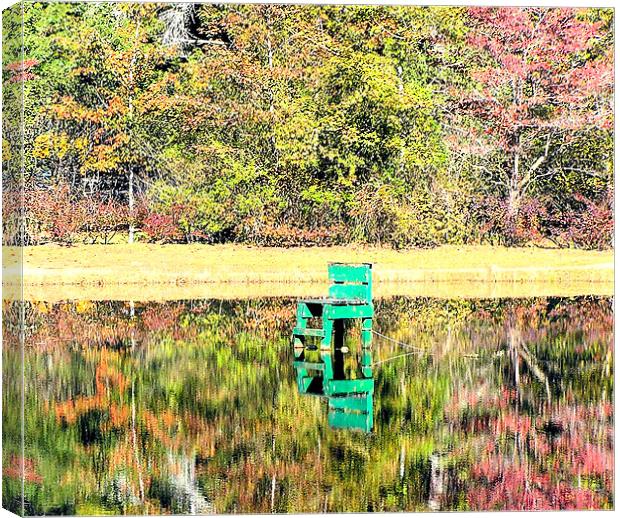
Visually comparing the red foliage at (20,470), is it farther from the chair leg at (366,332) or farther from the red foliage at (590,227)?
the red foliage at (590,227)

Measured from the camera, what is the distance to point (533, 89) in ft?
76.8

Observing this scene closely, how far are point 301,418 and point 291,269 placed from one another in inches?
452

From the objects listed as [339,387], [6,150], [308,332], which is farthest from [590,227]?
[6,150]

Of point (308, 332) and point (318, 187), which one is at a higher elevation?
point (318, 187)

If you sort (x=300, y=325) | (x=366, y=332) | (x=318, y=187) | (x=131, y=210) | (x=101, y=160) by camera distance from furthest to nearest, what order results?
(x=318, y=187)
(x=101, y=160)
(x=131, y=210)
(x=366, y=332)
(x=300, y=325)

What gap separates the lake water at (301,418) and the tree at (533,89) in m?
7.77

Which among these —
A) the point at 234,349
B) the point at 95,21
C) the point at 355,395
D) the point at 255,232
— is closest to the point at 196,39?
the point at 95,21

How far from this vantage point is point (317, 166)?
24.0 metres

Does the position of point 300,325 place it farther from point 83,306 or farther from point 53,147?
Result: point 53,147

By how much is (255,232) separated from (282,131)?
1.82 metres

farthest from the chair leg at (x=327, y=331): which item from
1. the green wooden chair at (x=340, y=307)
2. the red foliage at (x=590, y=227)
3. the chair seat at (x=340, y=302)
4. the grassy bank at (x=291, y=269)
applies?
the red foliage at (x=590, y=227)

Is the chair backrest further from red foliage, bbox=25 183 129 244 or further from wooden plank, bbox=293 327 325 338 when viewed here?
Answer: red foliage, bbox=25 183 129 244

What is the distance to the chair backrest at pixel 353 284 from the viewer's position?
550 inches

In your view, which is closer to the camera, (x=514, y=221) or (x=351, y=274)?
(x=351, y=274)
